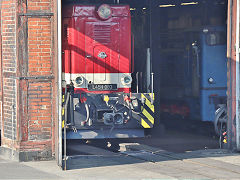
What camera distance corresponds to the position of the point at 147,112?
14062 mm

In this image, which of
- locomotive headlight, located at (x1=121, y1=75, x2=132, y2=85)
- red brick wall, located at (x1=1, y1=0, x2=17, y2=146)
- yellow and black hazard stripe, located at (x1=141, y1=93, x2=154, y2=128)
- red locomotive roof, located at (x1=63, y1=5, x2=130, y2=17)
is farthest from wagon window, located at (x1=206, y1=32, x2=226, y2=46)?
red brick wall, located at (x1=1, y1=0, x2=17, y2=146)

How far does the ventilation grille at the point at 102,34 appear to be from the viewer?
47.5ft

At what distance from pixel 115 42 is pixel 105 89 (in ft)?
3.95

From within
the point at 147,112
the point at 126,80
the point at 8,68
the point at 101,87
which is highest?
the point at 8,68

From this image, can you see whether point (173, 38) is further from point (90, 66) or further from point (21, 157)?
point (21, 157)

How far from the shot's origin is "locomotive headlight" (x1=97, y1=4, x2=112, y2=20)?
14.3 metres

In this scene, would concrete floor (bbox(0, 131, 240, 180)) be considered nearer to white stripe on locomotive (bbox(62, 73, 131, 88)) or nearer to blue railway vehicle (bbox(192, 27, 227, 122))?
white stripe on locomotive (bbox(62, 73, 131, 88))

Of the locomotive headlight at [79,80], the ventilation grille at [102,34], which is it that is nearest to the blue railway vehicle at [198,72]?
the ventilation grille at [102,34]

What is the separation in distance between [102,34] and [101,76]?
101 centimetres

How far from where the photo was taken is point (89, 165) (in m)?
12.1

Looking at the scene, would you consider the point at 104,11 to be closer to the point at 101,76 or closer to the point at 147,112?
the point at 101,76

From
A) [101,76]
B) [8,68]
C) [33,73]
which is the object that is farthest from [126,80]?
[8,68]

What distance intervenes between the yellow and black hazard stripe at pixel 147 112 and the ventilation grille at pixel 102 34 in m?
1.63

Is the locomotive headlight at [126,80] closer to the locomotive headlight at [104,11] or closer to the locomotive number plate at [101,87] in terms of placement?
the locomotive number plate at [101,87]
